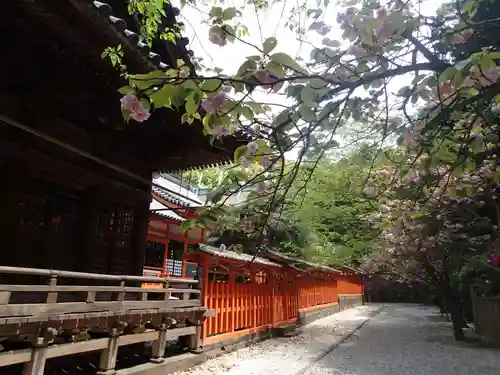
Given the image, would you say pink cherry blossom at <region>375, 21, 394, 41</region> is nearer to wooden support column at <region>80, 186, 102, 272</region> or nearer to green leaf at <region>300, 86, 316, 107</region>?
green leaf at <region>300, 86, 316, 107</region>

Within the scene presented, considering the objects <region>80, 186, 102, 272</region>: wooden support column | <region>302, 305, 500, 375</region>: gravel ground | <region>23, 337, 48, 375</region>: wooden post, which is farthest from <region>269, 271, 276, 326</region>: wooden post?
<region>23, 337, 48, 375</region>: wooden post

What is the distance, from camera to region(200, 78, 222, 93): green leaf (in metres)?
1.95

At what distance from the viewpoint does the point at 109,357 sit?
5.20 metres

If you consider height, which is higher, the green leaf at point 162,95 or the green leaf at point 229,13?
the green leaf at point 229,13

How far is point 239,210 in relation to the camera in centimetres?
288

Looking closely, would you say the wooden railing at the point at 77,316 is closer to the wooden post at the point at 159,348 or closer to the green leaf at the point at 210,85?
the wooden post at the point at 159,348

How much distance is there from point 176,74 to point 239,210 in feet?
3.70

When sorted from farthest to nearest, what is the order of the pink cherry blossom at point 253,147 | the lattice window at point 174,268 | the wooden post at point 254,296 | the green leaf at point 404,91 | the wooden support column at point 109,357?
the lattice window at point 174,268
the wooden post at point 254,296
the wooden support column at point 109,357
the green leaf at point 404,91
the pink cherry blossom at point 253,147

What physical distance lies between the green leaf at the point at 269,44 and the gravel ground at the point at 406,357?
646 centimetres

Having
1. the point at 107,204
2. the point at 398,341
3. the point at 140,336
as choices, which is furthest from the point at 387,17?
the point at 398,341

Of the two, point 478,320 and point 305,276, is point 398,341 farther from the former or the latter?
point 305,276

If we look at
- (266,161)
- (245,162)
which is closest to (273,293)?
(266,161)

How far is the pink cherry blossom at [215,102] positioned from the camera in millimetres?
2131

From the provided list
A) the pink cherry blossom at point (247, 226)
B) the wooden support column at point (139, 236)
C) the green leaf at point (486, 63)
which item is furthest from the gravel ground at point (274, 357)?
the green leaf at point (486, 63)
